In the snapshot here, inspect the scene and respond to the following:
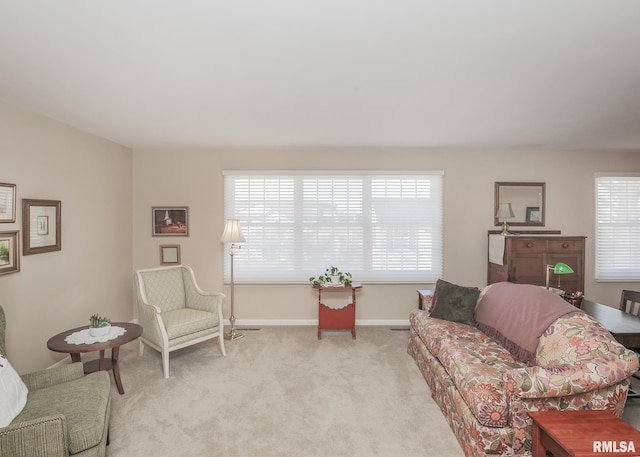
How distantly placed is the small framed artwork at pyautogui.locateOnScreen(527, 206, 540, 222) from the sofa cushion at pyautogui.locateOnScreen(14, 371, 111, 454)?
5329 millimetres

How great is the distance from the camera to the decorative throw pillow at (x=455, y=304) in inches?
136

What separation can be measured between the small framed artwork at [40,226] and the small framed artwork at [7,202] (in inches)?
4.3

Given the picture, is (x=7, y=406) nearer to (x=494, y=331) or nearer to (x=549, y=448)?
(x=549, y=448)

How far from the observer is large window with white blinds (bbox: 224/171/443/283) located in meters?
4.88

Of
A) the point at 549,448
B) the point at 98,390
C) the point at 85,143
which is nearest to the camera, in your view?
the point at 549,448

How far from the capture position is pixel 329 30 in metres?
1.83

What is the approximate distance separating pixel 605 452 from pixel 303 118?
3.20m

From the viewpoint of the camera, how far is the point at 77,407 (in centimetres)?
198

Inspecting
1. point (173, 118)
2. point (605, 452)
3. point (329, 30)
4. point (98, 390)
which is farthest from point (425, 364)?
point (173, 118)

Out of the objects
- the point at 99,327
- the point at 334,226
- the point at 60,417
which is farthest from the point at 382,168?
the point at 60,417

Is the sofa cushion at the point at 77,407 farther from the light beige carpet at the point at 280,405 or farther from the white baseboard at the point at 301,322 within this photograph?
the white baseboard at the point at 301,322

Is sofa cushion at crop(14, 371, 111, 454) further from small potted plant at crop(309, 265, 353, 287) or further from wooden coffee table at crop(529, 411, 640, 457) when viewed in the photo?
Result: small potted plant at crop(309, 265, 353, 287)

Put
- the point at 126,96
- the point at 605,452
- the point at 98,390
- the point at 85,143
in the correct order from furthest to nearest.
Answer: the point at 85,143 → the point at 126,96 → the point at 98,390 → the point at 605,452

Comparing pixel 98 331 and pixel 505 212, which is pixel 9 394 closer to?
pixel 98 331
